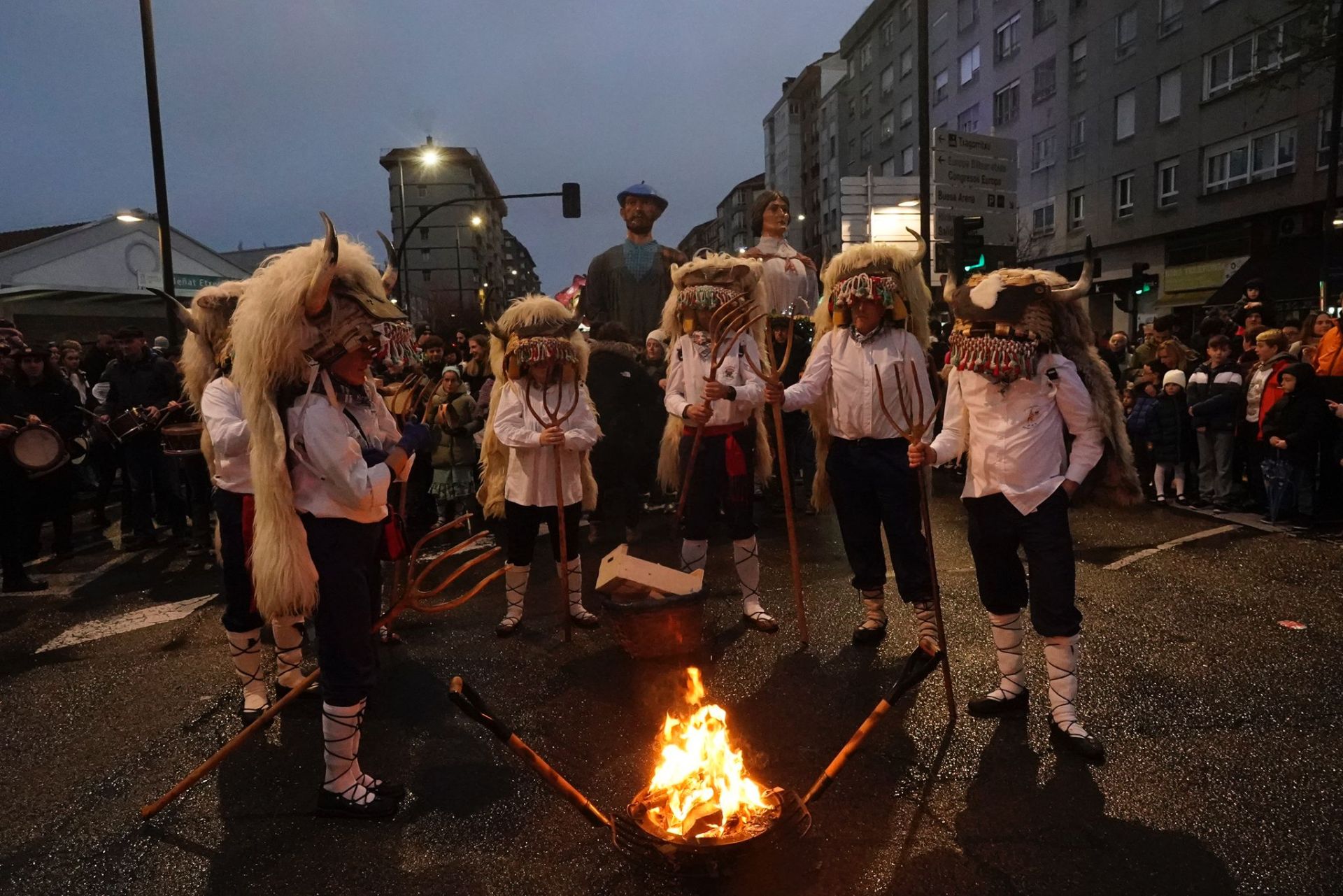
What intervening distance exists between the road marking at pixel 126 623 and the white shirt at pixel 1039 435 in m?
5.68

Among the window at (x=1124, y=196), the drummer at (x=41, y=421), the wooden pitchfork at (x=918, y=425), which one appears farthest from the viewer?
the window at (x=1124, y=196)

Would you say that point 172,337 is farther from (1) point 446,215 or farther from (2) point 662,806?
(1) point 446,215

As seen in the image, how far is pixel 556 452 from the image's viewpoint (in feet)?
17.5

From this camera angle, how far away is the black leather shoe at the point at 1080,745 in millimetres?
3621

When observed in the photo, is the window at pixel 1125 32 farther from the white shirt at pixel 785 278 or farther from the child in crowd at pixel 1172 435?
the white shirt at pixel 785 278

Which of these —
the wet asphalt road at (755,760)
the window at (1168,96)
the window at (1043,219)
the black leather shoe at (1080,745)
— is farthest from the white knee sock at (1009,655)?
the window at (1043,219)

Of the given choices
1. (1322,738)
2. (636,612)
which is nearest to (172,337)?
(636,612)

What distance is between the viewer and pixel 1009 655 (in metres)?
4.16

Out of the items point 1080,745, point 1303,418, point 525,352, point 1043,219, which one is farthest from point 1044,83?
point 1080,745

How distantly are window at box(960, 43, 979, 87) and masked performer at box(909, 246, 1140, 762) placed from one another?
3539cm

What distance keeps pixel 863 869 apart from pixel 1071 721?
1.39 meters

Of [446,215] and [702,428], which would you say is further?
[446,215]

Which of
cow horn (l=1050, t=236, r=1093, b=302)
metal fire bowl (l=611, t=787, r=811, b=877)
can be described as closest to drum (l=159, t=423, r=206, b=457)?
metal fire bowl (l=611, t=787, r=811, b=877)

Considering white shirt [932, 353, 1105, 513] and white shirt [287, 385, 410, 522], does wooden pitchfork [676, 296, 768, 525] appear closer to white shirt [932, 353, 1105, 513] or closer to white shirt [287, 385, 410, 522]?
white shirt [932, 353, 1105, 513]
